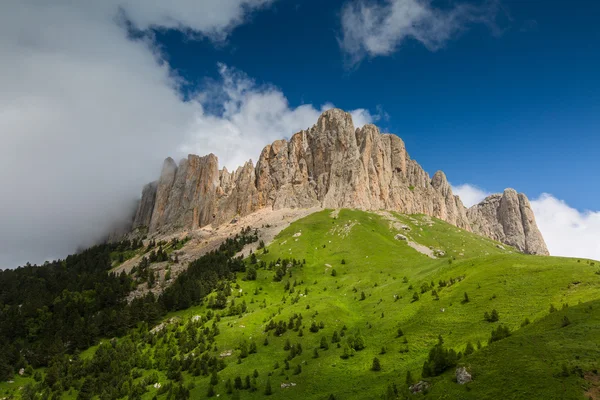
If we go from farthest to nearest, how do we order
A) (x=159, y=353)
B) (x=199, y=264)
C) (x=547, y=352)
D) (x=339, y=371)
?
(x=199, y=264) → (x=159, y=353) → (x=339, y=371) → (x=547, y=352)

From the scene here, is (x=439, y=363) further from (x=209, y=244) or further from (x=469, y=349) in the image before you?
(x=209, y=244)

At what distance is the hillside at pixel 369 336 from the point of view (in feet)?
118

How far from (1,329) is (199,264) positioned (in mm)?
57998

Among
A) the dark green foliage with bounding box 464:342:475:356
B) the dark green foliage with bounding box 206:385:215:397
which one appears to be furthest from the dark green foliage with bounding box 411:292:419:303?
the dark green foliage with bounding box 206:385:215:397

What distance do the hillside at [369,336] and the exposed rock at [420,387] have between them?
0.89 m

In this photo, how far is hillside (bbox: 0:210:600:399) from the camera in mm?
35906

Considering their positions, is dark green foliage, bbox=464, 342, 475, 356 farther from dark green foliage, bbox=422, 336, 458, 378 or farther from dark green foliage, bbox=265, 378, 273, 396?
dark green foliage, bbox=265, 378, 273, 396

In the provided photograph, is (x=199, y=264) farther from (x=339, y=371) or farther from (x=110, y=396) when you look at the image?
(x=339, y=371)

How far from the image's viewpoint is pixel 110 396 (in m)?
69.6

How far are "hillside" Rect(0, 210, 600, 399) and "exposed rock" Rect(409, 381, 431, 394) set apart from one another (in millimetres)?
895

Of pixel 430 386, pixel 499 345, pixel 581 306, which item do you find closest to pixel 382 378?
pixel 430 386

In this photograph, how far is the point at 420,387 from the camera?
3869cm

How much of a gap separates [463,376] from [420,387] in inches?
182

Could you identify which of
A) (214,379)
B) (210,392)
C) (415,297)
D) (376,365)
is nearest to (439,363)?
(376,365)
